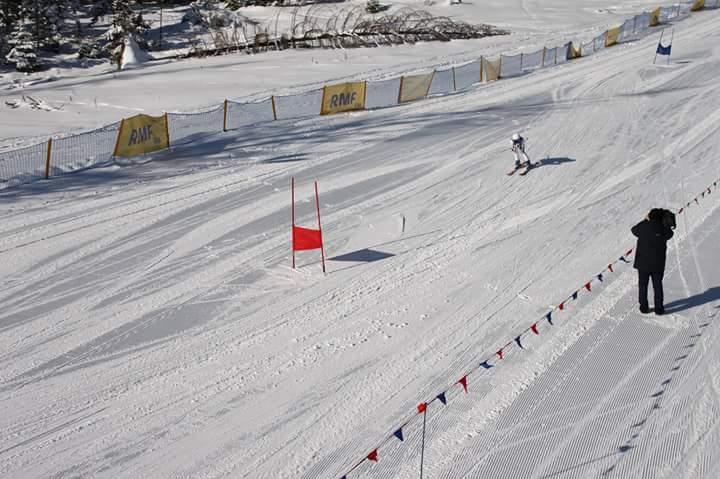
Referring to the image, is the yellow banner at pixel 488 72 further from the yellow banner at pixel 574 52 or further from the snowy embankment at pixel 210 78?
the yellow banner at pixel 574 52

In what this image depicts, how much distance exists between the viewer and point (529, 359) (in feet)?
28.2

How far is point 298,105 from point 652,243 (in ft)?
58.8

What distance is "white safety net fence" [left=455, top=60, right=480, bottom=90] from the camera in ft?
97.8

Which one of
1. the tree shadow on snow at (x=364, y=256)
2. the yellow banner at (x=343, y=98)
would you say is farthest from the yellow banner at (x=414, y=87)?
the tree shadow on snow at (x=364, y=256)

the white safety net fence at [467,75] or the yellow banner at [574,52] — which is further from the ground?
the yellow banner at [574,52]

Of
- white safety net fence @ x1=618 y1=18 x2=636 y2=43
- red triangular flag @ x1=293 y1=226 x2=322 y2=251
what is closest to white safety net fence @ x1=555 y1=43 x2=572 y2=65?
white safety net fence @ x1=618 y1=18 x2=636 y2=43

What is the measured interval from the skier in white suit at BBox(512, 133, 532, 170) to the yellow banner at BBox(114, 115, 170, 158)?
9.94 meters

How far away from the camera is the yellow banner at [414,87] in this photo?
1037 inches

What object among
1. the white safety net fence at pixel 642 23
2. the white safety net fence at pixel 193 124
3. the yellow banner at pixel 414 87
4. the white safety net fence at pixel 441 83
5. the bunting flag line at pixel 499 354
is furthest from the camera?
the white safety net fence at pixel 642 23

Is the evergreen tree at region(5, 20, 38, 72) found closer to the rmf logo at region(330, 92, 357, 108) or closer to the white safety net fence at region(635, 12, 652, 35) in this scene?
the rmf logo at region(330, 92, 357, 108)

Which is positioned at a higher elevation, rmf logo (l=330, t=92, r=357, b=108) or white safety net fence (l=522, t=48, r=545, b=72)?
white safety net fence (l=522, t=48, r=545, b=72)

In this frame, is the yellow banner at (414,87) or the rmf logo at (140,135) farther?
the yellow banner at (414,87)

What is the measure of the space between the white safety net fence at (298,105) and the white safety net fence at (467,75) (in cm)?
665

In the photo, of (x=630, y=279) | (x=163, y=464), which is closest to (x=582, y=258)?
(x=630, y=279)
